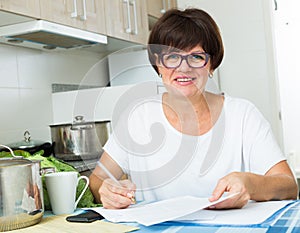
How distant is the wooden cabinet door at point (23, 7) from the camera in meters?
1.50

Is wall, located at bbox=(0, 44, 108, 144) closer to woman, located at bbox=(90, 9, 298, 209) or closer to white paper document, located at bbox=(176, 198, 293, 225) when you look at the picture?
woman, located at bbox=(90, 9, 298, 209)

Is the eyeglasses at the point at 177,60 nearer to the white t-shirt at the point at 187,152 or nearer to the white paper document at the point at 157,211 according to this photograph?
the white t-shirt at the point at 187,152

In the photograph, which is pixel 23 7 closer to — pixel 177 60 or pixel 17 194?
pixel 177 60

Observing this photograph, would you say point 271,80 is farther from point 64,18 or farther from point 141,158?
point 141,158

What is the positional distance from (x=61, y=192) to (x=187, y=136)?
1.44 feet

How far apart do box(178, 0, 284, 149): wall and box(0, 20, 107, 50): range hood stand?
107cm

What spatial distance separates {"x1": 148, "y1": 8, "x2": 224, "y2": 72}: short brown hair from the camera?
4.09ft

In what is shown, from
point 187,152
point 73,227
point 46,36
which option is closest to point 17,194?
point 73,227

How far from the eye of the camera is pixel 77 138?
1.85m

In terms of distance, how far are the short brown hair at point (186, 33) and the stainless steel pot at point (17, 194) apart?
51cm

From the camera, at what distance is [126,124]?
1.29m

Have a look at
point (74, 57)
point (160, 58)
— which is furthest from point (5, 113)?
point (160, 58)

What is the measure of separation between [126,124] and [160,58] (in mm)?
241

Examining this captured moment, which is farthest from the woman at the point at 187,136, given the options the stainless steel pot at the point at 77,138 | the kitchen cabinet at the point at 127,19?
the kitchen cabinet at the point at 127,19
